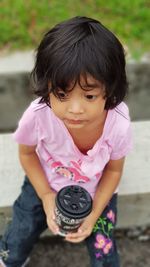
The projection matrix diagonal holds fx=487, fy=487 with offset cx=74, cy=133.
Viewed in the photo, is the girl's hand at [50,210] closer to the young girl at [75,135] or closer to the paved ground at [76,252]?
the young girl at [75,135]

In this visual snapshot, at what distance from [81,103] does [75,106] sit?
2cm

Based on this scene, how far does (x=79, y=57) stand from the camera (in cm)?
151

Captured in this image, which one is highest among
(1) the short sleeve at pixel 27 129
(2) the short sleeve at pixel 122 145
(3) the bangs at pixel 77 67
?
(3) the bangs at pixel 77 67

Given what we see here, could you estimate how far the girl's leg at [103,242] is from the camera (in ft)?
6.64

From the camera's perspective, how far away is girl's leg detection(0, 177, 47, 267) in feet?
6.81

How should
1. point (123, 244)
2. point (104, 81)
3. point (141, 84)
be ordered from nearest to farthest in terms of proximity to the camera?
point (104, 81) → point (123, 244) → point (141, 84)

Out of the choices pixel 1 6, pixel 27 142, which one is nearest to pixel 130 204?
pixel 27 142

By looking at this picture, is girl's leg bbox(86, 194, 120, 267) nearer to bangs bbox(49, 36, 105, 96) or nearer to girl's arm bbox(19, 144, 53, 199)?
girl's arm bbox(19, 144, 53, 199)

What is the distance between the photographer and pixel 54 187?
6.77 feet

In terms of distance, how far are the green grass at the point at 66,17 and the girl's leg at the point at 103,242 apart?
1.41m

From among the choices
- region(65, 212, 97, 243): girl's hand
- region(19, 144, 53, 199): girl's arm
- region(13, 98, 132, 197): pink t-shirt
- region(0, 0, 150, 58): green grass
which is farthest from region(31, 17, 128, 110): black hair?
region(0, 0, 150, 58): green grass

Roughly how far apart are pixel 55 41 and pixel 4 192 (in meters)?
0.92

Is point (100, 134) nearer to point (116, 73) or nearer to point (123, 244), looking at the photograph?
point (116, 73)

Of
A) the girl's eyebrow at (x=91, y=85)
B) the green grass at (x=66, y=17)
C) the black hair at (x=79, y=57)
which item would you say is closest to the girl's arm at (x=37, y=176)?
the black hair at (x=79, y=57)
